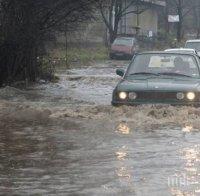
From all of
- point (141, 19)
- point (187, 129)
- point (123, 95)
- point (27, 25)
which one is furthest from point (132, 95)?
point (141, 19)

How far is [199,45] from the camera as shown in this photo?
26531 millimetres

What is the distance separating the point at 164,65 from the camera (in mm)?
13188

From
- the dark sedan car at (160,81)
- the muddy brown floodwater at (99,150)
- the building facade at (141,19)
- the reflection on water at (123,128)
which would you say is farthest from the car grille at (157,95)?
the building facade at (141,19)

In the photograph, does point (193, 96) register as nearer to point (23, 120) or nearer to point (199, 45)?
point (23, 120)

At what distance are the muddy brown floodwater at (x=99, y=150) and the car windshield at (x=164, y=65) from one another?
1.19 metres

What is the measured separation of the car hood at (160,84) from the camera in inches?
468

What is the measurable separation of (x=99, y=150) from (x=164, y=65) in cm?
468

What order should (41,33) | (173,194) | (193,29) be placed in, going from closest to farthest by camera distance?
(173,194) < (41,33) < (193,29)

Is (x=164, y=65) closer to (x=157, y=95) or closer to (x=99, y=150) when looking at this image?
(x=157, y=95)

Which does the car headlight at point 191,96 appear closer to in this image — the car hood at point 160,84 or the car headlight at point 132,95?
the car hood at point 160,84

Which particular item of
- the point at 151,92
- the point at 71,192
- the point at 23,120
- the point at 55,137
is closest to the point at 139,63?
the point at 151,92

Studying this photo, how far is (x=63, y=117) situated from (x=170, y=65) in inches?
100.0

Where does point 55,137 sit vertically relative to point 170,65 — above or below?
below

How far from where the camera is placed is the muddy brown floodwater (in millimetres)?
6918
